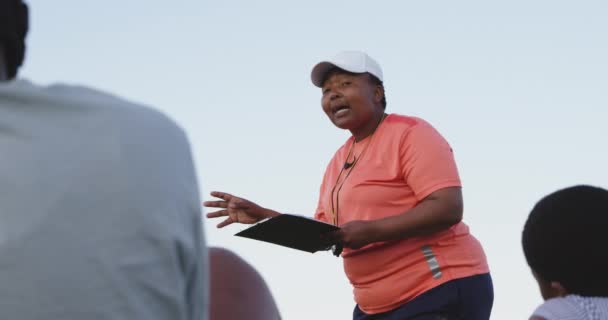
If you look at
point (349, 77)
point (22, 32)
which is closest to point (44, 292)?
point (22, 32)

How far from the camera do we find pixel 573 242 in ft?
8.96

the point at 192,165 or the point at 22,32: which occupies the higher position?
the point at 22,32

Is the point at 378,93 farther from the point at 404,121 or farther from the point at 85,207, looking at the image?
the point at 85,207

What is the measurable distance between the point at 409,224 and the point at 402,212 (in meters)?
0.13

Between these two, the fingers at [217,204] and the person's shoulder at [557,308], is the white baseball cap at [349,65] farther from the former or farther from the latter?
the person's shoulder at [557,308]

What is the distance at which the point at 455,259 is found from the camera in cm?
380

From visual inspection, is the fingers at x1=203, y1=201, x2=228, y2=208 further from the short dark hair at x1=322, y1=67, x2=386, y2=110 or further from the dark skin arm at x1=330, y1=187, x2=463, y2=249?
the short dark hair at x1=322, y1=67, x2=386, y2=110

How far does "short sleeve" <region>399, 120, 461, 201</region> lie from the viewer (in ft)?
12.4

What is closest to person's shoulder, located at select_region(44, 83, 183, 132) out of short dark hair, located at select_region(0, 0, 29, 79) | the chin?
short dark hair, located at select_region(0, 0, 29, 79)

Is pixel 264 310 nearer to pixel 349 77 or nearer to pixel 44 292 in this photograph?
pixel 44 292

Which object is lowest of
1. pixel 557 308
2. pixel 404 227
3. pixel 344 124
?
pixel 404 227

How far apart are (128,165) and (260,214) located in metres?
2.69

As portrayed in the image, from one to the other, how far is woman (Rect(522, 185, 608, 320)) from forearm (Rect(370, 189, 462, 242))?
91cm

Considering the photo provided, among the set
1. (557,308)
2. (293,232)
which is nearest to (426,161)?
(293,232)
